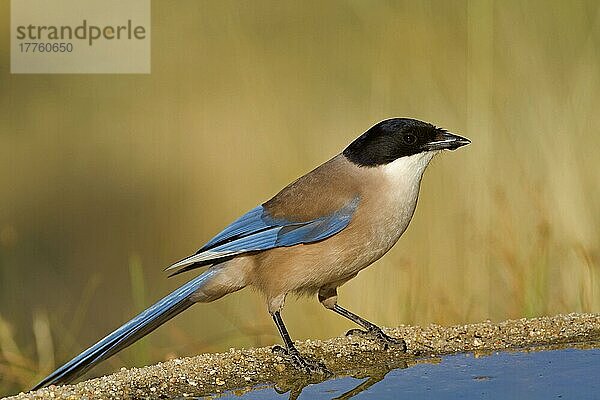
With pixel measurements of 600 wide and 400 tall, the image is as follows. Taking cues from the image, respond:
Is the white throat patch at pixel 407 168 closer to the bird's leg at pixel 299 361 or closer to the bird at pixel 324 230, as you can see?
the bird at pixel 324 230

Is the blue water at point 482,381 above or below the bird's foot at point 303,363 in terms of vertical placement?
below

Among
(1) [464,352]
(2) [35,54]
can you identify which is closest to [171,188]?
(2) [35,54]

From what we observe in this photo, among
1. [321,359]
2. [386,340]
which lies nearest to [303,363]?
[321,359]

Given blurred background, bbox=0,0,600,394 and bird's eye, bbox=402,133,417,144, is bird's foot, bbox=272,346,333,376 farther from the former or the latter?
blurred background, bbox=0,0,600,394

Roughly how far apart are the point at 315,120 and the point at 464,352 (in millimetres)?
2703

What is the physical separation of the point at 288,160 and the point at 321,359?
8.14ft

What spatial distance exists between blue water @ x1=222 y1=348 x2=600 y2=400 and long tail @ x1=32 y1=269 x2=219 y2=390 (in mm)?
614

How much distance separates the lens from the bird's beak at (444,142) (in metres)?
3.80

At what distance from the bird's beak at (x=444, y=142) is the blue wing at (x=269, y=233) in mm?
301

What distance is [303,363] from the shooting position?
3086 millimetres

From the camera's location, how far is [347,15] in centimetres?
648

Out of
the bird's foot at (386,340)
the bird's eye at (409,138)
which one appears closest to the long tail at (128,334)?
the bird's foot at (386,340)

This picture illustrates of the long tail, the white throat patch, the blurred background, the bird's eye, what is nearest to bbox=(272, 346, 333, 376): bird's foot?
the long tail

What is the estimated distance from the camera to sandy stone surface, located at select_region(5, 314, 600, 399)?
2.85 meters
